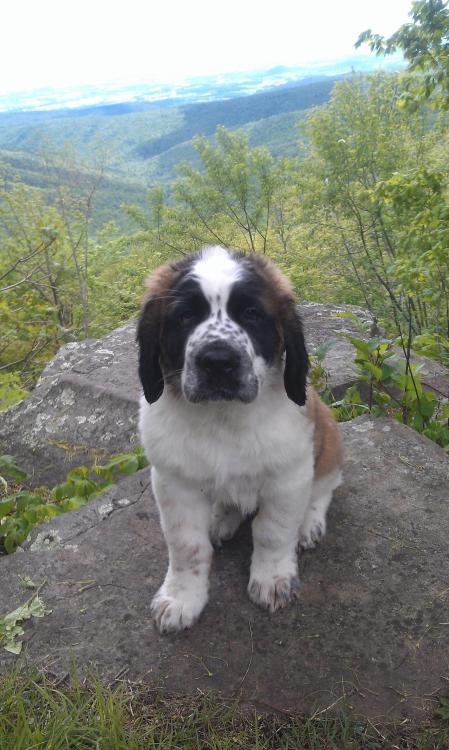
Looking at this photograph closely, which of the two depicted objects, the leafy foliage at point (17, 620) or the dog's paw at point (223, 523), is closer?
the leafy foliage at point (17, 620)

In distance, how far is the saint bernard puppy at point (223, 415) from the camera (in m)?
2.42

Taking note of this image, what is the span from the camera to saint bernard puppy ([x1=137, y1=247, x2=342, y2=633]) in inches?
95.4

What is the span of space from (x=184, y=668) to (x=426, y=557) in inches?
53.1

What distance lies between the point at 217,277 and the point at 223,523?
1.44m

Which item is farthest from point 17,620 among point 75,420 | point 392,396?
point 392,396

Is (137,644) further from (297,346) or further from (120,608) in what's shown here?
(297,346)

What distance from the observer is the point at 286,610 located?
2707mm

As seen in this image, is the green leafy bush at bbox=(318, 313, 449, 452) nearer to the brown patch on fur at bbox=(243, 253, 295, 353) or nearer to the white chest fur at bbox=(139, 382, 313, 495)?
the brown patch on fur at bbox=(243, 253, 295, 353)

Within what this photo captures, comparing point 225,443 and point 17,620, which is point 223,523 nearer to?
point 225,443

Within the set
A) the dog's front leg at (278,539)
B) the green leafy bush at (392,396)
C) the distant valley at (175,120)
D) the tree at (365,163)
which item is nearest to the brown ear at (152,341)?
the dog's front leg at (278,539)

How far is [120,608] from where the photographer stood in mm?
2797

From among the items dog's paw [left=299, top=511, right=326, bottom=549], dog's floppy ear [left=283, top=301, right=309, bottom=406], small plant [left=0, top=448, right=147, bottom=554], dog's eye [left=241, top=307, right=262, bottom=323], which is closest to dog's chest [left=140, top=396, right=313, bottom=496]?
dog's floppy ear [left=283, top=301, right=309, bottom=406]

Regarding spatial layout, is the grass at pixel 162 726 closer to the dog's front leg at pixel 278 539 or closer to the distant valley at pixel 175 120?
the dog's front leg at pixel 278 539

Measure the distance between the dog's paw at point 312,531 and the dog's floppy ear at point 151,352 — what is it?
112 centimetres
